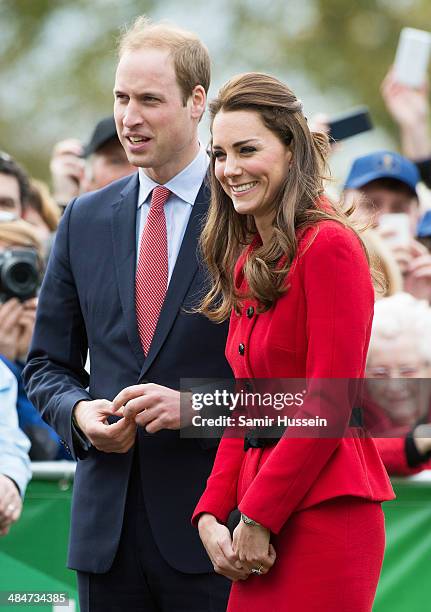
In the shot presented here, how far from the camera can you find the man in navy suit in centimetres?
374

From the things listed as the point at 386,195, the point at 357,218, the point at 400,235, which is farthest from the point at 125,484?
the point at 386,195

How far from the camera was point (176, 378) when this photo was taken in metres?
3.79

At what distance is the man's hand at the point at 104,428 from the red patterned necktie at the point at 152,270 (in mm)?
215

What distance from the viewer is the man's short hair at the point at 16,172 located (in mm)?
6477

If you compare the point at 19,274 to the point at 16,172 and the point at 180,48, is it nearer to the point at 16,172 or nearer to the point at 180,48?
the point at 16,172

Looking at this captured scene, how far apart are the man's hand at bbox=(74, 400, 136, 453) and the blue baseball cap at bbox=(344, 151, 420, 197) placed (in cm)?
321

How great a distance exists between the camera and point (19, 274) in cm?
526

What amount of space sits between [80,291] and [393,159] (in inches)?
121

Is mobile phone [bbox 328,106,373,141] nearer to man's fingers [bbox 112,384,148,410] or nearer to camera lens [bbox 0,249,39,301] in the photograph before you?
camera lens [bbox 0,249,39,301]

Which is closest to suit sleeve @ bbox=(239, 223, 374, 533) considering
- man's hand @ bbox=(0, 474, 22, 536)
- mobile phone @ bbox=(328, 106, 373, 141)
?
man's hand @ bbox=(0, 474, 22, 536)

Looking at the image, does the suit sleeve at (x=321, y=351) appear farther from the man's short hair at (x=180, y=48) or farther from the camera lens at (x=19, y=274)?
the camera lens at (x=19, y=274)

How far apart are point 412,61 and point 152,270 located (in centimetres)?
433

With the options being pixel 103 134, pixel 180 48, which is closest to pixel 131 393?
pixel 180 48

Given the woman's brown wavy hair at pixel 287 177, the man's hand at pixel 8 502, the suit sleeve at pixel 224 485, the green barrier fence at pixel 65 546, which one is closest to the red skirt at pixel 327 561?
the suit sleeve at pixel 224 485
